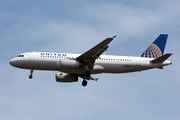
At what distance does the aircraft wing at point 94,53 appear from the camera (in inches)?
1371

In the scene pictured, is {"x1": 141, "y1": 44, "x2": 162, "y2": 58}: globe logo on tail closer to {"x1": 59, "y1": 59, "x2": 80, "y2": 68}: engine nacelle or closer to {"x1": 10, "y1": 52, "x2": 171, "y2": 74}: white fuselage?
{"x1": 10, "y1": 52, "x2": 171, "y2": 74}: white fuselage

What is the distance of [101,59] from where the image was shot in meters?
39.0

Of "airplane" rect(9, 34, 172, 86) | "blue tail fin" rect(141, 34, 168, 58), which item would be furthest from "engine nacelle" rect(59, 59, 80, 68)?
"blue tail fin" rect(141, 34, 168, 58)

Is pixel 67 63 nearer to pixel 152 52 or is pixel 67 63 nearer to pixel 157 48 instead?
pixel 152 52

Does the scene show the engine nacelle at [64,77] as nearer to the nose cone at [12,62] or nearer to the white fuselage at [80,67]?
the white fuselage at [80,67]

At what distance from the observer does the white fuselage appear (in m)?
37.9

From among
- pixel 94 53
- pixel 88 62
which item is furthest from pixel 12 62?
pixel 94 53

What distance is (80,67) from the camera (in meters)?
38.3

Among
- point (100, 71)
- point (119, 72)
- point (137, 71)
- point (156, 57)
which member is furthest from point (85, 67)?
point (156, 57)

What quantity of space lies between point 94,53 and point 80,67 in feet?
9.57

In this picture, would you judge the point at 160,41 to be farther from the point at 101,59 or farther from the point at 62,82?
the point at 62,82

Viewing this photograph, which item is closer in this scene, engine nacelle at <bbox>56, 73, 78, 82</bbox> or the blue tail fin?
the blue tail fin

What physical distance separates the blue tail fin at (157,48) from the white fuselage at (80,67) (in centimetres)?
209

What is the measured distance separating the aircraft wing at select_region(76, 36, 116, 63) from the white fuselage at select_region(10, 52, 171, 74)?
0.88 m
